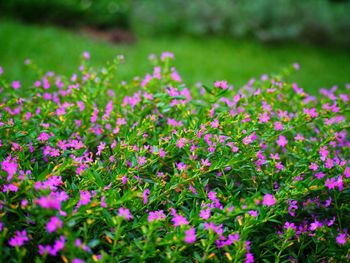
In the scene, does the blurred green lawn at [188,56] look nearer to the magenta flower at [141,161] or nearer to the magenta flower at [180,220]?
the magenta flower at [141,161]

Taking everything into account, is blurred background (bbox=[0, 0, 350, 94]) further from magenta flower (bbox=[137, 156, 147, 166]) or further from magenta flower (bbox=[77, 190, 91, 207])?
magenta flower (bbox=[77, 190, 91, 207])

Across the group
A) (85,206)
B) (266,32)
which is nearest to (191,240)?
(85,206)

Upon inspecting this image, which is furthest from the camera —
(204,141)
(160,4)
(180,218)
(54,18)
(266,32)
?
(160,4)

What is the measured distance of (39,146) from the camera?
1979mm

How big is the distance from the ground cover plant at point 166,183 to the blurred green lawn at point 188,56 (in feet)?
8.48

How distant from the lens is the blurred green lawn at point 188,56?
5.16 metres

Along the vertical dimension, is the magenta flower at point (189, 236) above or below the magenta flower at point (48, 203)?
below

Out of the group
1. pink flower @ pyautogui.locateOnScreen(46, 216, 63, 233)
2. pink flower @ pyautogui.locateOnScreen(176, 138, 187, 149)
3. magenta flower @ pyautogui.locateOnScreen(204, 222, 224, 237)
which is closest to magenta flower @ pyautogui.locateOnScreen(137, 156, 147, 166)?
pink flower @ pyautogui.locateOnScreen(176, 138, 187, 149)

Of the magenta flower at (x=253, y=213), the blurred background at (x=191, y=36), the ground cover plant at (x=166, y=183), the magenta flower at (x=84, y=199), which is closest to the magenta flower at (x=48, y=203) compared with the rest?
the ground cover plant at (x=166, y=183)

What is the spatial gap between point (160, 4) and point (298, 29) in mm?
2909

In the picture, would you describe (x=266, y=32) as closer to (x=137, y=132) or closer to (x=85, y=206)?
(x=137, y=132)

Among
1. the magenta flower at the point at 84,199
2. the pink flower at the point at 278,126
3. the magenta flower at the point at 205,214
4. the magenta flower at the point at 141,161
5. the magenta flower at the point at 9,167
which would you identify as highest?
the pink flower at the point at 278,126

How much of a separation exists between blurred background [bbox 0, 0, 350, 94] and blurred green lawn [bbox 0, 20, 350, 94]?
0.01 meters

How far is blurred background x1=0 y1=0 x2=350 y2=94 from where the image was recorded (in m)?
5.53
